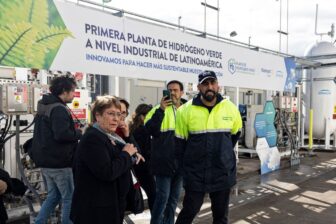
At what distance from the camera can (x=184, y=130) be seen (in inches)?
142

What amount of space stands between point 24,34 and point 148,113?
1591 millimetres

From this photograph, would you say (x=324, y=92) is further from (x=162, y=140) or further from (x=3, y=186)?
(x=3, y=186)

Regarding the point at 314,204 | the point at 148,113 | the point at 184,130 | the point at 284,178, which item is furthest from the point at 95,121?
the point at 284,178

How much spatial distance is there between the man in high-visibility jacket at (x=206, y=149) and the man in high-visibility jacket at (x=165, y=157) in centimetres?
31

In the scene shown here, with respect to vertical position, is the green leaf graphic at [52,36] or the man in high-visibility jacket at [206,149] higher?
the green leaf graphic at [52,36]

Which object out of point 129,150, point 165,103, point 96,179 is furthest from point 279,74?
point 96,179

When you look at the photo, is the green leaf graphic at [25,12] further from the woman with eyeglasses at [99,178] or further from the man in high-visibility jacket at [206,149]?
the woman with eyeglasses at [99,178]

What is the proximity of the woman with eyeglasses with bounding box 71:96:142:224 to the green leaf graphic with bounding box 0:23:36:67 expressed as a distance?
193cm

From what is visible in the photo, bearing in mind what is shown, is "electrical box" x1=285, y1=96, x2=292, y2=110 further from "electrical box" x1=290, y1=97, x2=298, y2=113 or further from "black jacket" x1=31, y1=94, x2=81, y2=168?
"black jacket" x1=31, y1=94, x2=81, y2=168

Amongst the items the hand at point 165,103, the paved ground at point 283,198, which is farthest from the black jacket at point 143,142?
the paved ground at point 283,198

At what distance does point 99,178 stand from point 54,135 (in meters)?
1.44

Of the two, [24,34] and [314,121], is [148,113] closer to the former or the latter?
[24,34]

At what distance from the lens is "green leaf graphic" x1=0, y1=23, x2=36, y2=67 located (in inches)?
154

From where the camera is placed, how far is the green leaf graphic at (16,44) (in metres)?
3.90
